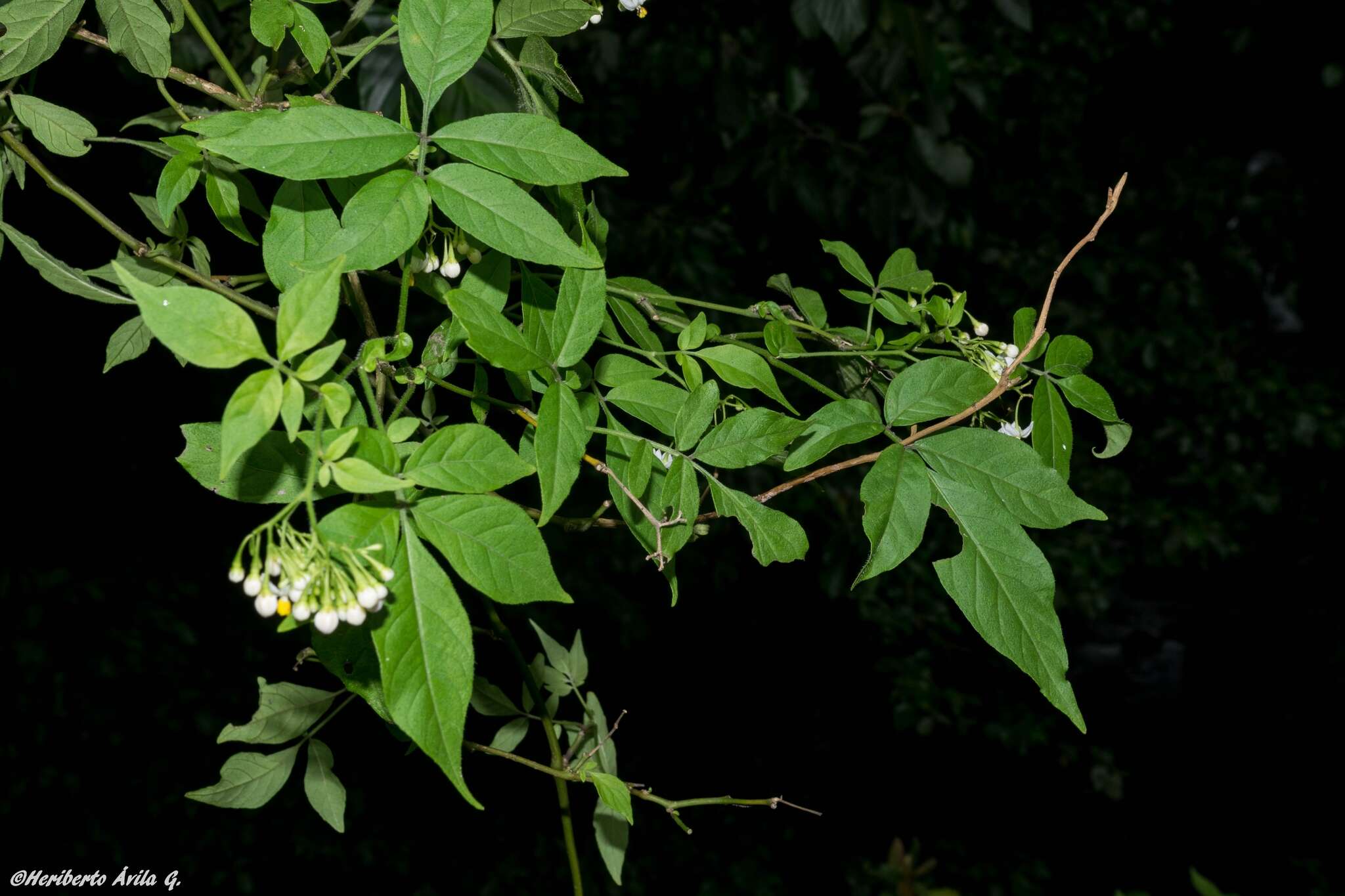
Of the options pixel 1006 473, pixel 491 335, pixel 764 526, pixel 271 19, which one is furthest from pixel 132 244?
pixel 1006 473

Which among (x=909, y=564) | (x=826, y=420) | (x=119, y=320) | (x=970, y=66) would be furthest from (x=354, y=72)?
(x=909, y=564)

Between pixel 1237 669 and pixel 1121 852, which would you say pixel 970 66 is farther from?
pixel 1121 852

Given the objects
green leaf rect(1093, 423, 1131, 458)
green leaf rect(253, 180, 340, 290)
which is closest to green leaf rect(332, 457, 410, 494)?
green leaf rect(253, 180, 340, 290)

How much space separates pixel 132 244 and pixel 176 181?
10cm

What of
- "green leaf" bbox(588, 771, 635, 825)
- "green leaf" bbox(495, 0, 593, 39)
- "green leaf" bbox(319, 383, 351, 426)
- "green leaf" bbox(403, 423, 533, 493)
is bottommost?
"green leaf" bbox(588, 771, 635, 825)

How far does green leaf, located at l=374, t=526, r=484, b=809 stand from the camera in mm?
357

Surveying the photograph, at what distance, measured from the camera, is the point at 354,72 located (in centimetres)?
108

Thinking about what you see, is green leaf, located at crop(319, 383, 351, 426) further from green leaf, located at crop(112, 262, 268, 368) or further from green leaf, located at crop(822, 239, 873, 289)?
green leaf, located at crop(822, 239, 873, 289)

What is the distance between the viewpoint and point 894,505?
48 cm

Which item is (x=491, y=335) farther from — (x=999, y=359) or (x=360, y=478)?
(x=999, y=359)

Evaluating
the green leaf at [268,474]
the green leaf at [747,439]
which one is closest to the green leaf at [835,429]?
the green leaf at [747,439]

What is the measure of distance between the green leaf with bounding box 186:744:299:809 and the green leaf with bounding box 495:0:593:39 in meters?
0.52

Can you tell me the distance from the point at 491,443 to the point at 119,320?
6.50ft

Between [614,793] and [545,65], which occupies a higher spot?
[545,65]
